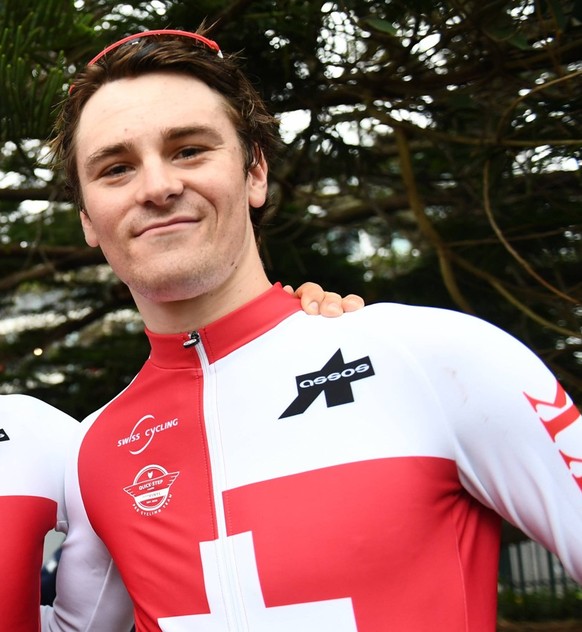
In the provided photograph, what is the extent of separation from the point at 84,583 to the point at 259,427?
0.63 m

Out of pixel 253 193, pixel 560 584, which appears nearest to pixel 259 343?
pixel 253 193

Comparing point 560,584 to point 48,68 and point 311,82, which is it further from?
point 48,68

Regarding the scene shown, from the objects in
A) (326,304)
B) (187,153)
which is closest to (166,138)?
(187,153)

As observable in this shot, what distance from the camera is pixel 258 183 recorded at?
1.93 m

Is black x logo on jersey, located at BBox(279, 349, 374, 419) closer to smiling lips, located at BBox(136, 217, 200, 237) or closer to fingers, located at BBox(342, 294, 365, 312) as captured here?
fingers, located at BBox(342, 294, 365, 312)

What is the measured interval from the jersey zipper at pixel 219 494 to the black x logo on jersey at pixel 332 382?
153 millimetres

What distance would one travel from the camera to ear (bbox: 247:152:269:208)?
190 cm

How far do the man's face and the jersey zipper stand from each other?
0.17m

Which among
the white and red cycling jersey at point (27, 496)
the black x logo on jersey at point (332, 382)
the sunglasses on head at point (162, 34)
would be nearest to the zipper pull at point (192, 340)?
the black x logo on jersey at point (332, 382)

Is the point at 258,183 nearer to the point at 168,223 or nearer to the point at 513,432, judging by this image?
the point at 168,223

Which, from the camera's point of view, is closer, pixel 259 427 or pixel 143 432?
pixel 259 427

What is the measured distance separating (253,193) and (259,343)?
0.38 m

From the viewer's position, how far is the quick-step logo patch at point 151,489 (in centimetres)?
163

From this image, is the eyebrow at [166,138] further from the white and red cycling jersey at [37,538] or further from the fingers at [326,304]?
the white and red cycling jersey at [37,538]
